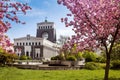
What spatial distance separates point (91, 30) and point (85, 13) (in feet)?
2.81

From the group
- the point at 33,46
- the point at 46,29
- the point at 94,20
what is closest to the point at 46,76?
the point at 94,20

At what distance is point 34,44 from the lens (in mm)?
109250

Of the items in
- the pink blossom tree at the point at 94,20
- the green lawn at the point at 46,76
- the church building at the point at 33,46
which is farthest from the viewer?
the church building at the point at 33,46

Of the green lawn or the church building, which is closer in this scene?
the green lawn

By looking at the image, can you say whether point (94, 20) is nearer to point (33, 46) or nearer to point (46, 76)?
point (46, 76)

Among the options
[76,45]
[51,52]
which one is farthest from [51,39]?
[76,45]

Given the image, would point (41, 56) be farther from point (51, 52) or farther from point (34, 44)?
point (51, 52)

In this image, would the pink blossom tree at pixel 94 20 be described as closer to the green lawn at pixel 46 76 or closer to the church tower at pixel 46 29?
the green lawn at pixel 46 76

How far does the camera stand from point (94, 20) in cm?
1059

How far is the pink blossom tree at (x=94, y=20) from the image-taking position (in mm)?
10312

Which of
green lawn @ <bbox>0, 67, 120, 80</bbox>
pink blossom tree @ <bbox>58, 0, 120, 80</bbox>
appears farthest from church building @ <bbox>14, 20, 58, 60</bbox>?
pink blossom tree @ <bbox>58, 0, 120, 80</bbox>

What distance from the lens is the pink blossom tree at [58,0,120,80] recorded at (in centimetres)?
1031

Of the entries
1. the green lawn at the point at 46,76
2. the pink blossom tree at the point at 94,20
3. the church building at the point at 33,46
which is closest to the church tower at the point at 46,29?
the church building at the point at 33,46

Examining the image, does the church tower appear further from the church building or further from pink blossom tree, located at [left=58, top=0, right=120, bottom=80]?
pink blossom tree, located at [left=58, top=0, right=120, bottom=80]
